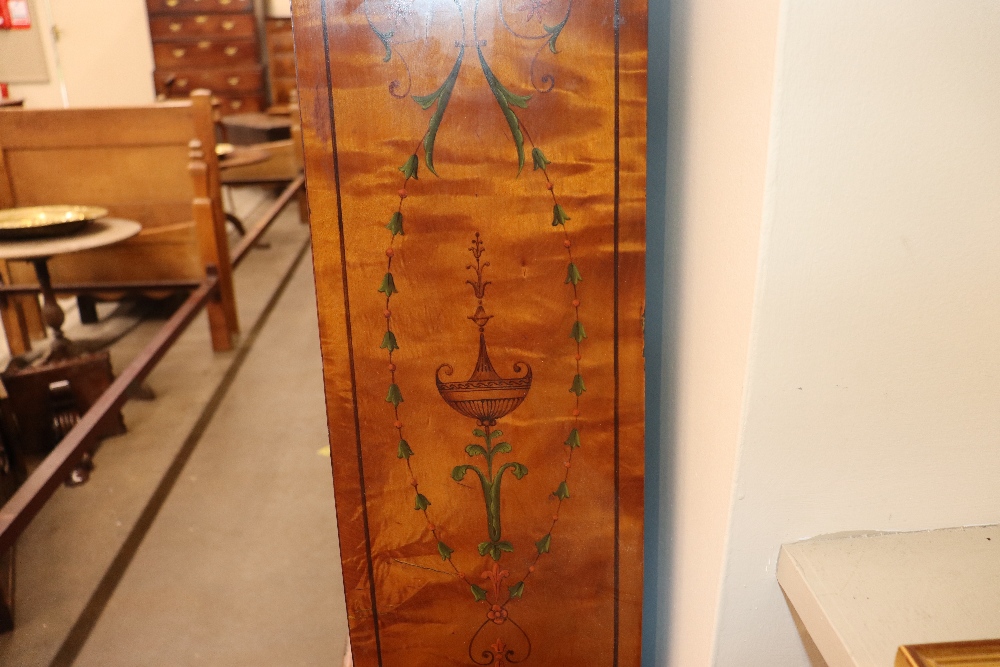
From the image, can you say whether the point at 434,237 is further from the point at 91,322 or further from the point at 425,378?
the point at 91,322

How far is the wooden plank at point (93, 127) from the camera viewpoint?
3.03 m

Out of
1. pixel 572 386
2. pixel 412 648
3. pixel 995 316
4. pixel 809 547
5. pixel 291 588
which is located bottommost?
pixel 291 588

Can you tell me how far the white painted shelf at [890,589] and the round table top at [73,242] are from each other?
2529mm

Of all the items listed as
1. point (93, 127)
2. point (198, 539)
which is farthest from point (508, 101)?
point (93, 127)

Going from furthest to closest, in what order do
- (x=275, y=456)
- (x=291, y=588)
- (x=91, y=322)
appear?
(x=91, y=322), (x=275, y=456), (x=291, y=588)

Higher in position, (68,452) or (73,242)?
(73,242)

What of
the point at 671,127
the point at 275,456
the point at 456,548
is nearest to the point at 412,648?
the point at 456,548

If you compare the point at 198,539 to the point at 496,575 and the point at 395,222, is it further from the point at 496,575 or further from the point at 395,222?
the point at 395,222

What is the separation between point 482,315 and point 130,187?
275cm

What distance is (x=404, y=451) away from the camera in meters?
1.05

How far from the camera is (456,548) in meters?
1.09

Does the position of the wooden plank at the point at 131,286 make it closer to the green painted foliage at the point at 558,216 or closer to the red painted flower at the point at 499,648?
the red painted flower at the point at 499,648

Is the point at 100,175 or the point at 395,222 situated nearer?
the point at 395,222

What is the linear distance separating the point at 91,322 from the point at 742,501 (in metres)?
3.72
